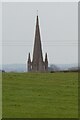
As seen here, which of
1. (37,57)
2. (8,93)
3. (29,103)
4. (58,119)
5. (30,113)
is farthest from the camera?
(37,57)

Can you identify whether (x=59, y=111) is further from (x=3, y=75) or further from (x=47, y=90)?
(x=3, y=75)

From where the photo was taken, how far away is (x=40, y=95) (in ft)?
31.5

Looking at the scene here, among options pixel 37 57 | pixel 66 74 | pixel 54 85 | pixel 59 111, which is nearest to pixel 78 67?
pixel 66 74

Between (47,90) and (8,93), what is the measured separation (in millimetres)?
1270

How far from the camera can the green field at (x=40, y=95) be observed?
7.96m

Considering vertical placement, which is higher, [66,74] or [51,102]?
[66,74]

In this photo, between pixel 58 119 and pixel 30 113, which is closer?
pixel 58 119

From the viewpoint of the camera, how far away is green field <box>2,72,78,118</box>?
796 centimetres

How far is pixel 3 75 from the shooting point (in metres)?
11.2

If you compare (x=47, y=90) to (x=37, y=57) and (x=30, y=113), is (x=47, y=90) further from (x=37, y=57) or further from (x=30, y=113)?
(x=37, y=57)

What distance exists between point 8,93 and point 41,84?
1.34 meters

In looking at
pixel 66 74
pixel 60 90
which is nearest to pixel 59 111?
pixel 60 90

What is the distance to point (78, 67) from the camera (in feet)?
38.7

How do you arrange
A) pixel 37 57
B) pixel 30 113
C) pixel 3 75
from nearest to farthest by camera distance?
1. pixel 30 113
2. pixel 3 75
3. pixel 37 57
